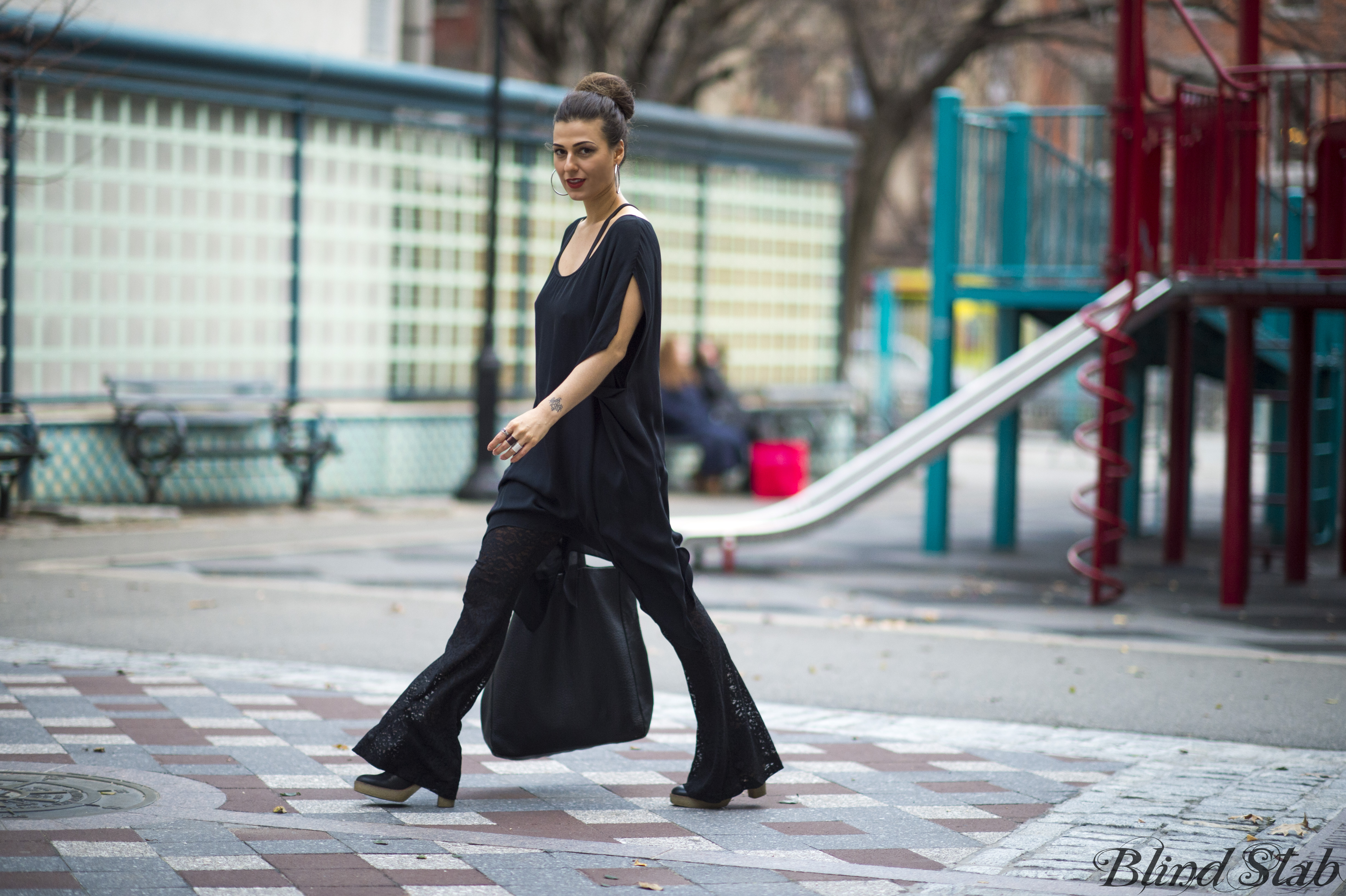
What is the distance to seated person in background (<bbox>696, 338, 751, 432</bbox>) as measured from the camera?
17516mm

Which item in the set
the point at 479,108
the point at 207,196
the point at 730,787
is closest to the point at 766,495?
the point at 479,108

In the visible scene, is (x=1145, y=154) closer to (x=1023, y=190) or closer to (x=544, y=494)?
(x=1023, y=190)

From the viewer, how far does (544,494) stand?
15.7 feet

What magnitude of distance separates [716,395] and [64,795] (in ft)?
42.9

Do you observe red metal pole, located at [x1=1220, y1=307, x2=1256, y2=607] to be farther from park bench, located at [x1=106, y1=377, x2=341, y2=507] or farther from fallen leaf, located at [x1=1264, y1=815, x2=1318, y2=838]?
park bench, located at [x1=106, y1=377, x2=341, y2=507]

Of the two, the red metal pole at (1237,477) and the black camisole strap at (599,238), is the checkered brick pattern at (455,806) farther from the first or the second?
the red metal pole at (1237,477)

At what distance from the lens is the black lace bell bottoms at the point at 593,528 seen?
4.73m

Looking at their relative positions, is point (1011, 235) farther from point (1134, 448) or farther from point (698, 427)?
point (698, 427)

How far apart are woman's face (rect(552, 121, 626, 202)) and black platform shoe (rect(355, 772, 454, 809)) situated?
1708 mm

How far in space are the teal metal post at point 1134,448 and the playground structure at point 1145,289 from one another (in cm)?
2

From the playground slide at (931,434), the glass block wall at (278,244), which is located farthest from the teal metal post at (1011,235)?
the glass block wall at (278,244)

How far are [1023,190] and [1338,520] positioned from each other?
202 inches

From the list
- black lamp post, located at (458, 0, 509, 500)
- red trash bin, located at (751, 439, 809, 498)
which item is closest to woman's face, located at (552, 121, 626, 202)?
black lamp post, located at (458, 0, 509, 500)

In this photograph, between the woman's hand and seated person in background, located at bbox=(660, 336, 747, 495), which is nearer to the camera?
the woman's hand
